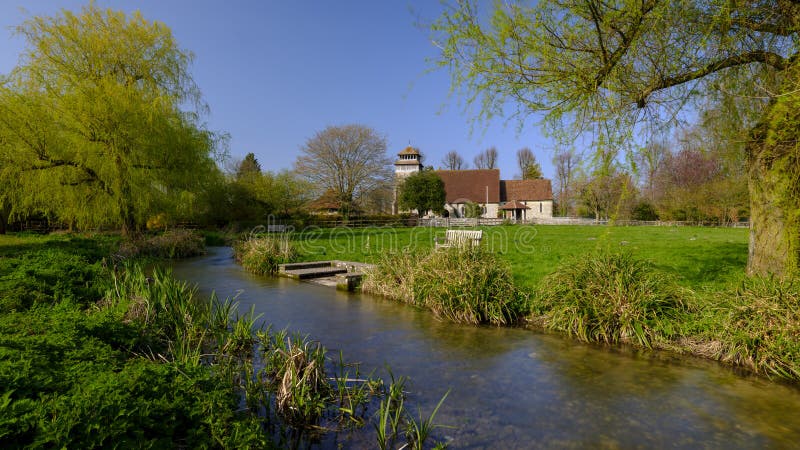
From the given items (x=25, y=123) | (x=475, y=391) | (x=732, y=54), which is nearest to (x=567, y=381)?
(x=475, y=391)

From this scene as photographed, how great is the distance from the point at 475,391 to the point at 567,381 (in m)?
1.21

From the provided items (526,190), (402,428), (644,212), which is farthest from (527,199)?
(402,428)

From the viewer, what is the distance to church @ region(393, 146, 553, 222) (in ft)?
173

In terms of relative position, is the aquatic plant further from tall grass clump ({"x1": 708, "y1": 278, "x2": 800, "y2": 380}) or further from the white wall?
the white wall

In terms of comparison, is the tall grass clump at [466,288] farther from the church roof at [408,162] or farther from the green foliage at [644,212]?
the church roof at [408,162]

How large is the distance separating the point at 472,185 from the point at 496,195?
11.5 ft

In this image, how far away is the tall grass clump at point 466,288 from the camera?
25.0ft

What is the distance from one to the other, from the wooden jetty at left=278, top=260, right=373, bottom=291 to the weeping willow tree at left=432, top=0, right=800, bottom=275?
617 centimetres

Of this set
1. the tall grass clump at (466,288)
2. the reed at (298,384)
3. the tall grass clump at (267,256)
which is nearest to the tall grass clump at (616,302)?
the tall grass clump at (466,288)

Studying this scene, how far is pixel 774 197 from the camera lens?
6500mm

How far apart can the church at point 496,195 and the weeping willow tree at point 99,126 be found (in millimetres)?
33310

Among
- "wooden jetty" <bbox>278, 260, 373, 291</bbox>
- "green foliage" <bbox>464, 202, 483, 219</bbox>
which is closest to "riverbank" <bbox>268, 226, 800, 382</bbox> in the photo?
"wooden jetty" <bbox>278, 260, 373, 291</bbox>

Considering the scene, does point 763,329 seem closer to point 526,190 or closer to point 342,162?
point 342,162

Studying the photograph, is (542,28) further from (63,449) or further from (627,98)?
(63,449)
